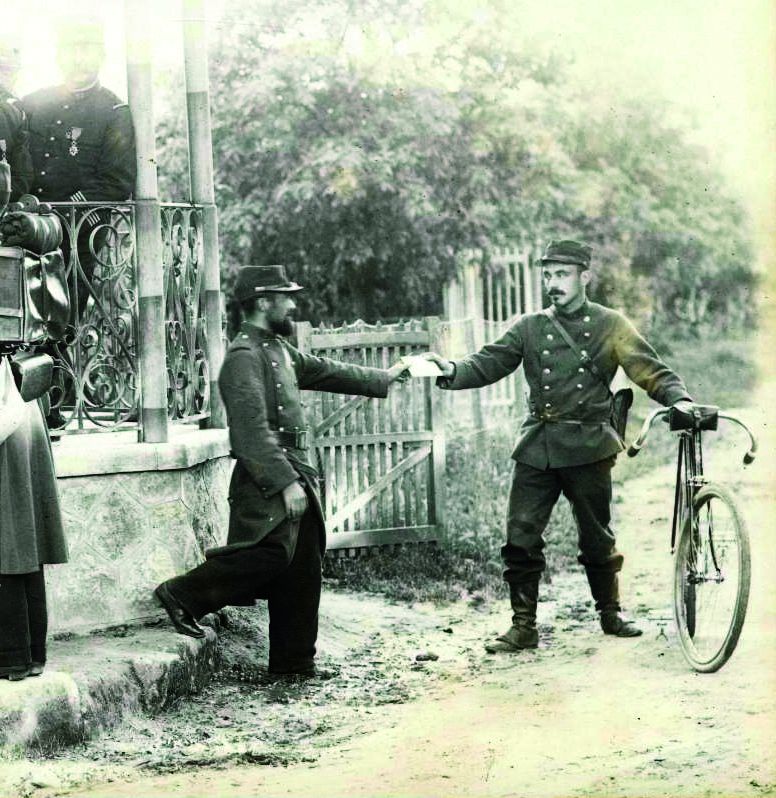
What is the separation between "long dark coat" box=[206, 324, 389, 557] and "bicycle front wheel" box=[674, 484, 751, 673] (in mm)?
1875

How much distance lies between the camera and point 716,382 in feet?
67.1

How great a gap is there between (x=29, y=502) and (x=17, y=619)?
499mm

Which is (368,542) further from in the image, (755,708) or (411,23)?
(411,23)

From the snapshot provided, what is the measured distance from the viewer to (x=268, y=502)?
711cm

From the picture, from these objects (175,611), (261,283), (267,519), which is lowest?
(175,611)

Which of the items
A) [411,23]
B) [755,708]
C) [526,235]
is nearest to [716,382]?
[526,235]

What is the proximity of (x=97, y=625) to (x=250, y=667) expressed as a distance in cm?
85

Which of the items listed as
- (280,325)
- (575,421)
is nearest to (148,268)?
(280,325)

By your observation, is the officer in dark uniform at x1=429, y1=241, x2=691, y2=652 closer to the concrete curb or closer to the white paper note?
the white paper note

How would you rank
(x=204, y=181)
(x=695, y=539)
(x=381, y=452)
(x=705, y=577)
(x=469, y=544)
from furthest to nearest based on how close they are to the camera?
1. (x=469, y=544)
2. (x=381, y=452)
3. (x=204, y=181)
4. (x=695, y=539)
5. (x=705, y=577)

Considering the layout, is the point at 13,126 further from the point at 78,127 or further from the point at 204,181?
the point at 204,181

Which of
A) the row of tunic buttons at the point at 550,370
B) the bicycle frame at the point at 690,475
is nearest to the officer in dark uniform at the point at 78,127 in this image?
the row of tunic buttons at the point at 550,370

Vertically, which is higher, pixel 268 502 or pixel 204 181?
pixel 204 181

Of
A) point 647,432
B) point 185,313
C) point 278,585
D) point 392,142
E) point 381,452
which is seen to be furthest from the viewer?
point 392,142
